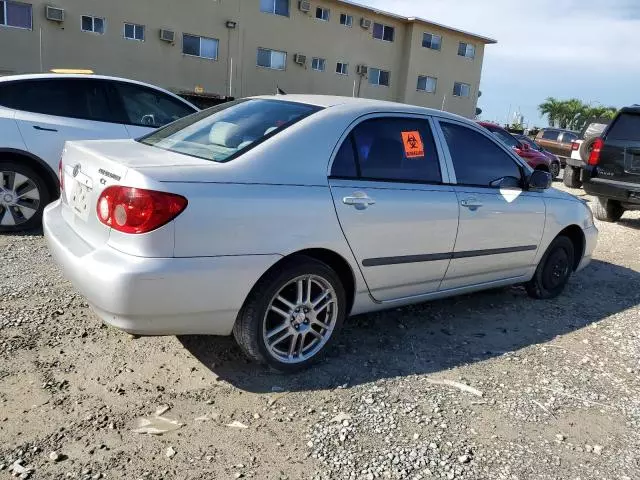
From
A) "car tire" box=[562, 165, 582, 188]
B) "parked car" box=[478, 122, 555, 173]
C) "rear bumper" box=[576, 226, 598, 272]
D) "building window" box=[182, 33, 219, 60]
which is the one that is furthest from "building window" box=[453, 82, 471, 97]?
"rear bumper" box=[576, 226, 598, 272]

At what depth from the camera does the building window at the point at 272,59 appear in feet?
80.0

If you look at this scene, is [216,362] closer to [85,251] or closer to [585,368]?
[85,251]

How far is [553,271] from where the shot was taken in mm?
4996

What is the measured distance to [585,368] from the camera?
12.2ft

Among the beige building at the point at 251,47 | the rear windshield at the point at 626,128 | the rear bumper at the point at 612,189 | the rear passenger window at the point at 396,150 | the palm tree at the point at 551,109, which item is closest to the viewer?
the rear passenger window at the point at 396,150

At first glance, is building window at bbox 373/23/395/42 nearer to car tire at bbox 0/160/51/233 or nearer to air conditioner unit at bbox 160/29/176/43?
air conditioner unit at bbox 160/29/176/43

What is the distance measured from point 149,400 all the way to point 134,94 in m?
4.13

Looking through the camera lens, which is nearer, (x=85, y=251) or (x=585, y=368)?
(x=85, y=251)

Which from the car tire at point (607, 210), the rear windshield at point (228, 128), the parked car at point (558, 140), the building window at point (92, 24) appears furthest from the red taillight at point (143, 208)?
the parked car at point (558, 140)

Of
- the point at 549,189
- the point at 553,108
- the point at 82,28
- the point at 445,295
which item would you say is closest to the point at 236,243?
the point at 445,295

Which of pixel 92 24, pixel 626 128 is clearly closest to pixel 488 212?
pixel 626 128

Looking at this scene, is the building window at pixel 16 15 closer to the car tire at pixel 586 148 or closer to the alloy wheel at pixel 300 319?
the car tire at pixel 586 148

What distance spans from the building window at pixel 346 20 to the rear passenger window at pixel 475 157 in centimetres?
2463

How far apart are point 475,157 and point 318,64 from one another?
2382 cm
